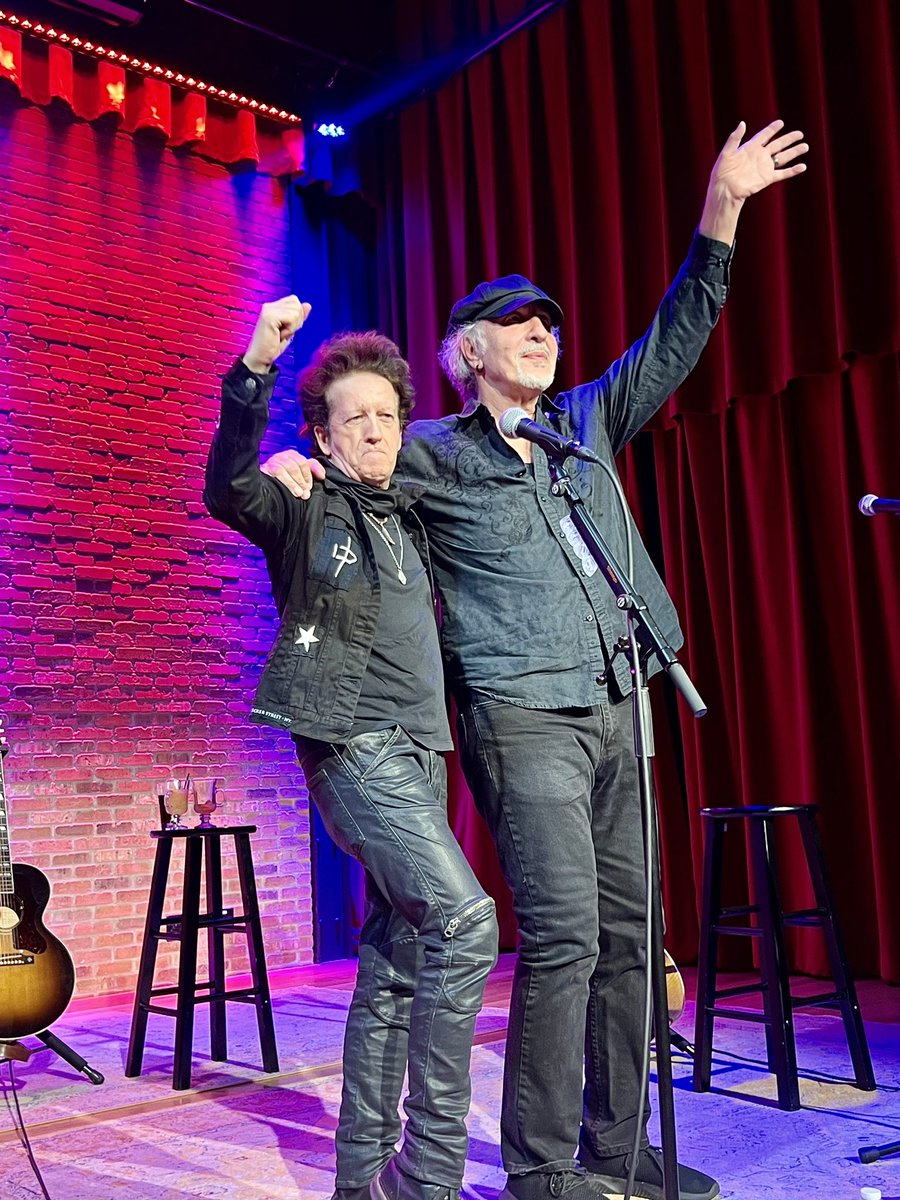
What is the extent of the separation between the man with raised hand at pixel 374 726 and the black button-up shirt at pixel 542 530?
88 millimetres

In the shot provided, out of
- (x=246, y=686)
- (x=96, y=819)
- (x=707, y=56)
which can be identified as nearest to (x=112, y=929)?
(x=96, y=819)

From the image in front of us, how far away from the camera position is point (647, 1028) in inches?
72.9

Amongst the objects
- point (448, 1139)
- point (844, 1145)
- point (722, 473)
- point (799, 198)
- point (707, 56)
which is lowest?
point (844, 1145)

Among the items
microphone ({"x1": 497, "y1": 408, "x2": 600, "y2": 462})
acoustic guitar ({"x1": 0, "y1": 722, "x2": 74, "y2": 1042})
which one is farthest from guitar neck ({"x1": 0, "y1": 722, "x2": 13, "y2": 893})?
microphone ({"x1": 497, "y1": 408, "x2": 600, "y2": 462})

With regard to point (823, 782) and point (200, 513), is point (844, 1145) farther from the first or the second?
point (200, 513)

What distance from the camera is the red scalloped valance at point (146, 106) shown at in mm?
5719

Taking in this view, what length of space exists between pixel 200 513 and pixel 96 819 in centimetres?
157

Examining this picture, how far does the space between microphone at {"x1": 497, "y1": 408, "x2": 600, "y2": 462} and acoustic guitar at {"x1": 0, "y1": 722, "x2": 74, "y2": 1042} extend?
245cm

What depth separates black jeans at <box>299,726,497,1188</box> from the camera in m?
2.05

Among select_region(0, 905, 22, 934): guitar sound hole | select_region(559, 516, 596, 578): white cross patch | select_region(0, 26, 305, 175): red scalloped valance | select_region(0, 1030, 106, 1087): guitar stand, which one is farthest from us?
select_region(0, 26, 305, 175): red scalloped valance

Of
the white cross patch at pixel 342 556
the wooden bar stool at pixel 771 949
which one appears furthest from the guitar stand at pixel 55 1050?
the white cross patch at pixel 342 556

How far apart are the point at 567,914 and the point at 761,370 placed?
312cm

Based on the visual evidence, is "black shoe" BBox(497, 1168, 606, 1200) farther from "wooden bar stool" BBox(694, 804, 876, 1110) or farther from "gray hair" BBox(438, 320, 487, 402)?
"gray hair" BBox(438, 320, 487, 402)

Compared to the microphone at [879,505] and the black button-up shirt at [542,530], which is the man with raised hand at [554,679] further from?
the microphone at [879,505]
